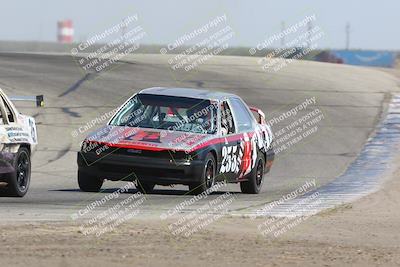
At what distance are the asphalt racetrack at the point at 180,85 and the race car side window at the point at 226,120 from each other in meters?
0.95

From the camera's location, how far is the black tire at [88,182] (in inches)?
555

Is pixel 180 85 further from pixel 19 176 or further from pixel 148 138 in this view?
pixel 19 176

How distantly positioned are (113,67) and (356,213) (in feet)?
83.2

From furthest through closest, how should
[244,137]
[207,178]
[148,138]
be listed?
[244,137] → [207,178] → [148,138]

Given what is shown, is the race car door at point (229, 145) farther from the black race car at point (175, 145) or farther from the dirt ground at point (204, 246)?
the dirt ground at point (204, 246)

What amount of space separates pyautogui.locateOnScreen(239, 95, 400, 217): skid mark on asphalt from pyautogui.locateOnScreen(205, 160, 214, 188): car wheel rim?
1088mm

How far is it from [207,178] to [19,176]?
2515mm

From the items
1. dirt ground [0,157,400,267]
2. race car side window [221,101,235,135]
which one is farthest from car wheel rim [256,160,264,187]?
dirt ground [0,157,400,267]

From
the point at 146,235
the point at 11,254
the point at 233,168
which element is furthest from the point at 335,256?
the point at 233,168

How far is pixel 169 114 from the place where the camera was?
47.6 feet

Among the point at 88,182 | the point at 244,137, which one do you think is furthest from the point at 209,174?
the point at 88,182

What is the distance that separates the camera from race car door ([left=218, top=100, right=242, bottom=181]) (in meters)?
14.5

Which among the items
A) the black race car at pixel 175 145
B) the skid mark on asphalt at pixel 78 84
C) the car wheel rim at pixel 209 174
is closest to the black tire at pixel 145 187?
the black race car at pixel 175 145

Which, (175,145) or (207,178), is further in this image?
(207,178)
